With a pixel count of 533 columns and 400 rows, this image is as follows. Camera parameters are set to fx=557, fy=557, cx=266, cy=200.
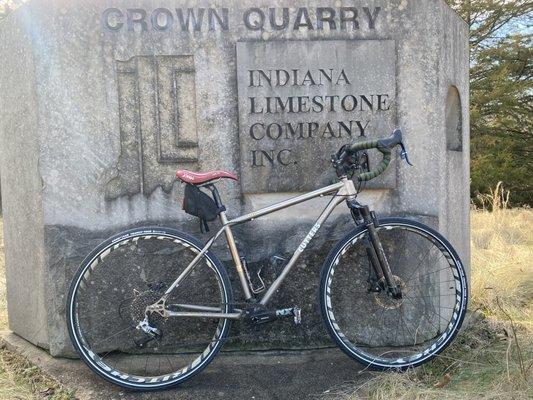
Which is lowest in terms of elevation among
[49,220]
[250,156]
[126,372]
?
[126,372]

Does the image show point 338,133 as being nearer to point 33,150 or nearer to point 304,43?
point 304,43

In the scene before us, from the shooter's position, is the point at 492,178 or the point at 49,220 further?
the point at 492,178

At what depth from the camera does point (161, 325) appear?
333 centimetres

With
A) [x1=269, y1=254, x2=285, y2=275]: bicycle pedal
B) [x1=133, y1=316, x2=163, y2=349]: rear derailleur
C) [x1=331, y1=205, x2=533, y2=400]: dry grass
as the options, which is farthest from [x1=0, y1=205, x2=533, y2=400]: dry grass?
[x1=269, y1=254, x2=285, y2=275]: bicycle pedal

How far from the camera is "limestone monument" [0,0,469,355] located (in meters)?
3.25

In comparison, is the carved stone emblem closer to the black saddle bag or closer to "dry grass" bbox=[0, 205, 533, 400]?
the black saddle bag

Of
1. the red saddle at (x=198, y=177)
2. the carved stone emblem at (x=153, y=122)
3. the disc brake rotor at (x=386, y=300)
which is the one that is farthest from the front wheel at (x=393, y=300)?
the carved stone emblem at (x=153, y=122)

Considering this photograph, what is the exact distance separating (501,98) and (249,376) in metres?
13.5

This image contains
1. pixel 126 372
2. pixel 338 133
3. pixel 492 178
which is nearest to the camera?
pixel 126 372

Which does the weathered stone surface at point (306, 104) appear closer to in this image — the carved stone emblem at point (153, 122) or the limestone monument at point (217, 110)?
the limestone monument at point (217, 110)

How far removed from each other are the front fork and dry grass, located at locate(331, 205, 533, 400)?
472mm

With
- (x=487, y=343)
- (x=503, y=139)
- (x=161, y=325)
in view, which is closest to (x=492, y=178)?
(x=503, y=139)

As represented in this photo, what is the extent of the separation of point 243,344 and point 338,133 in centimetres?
141

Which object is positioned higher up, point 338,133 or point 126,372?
point 338,133
